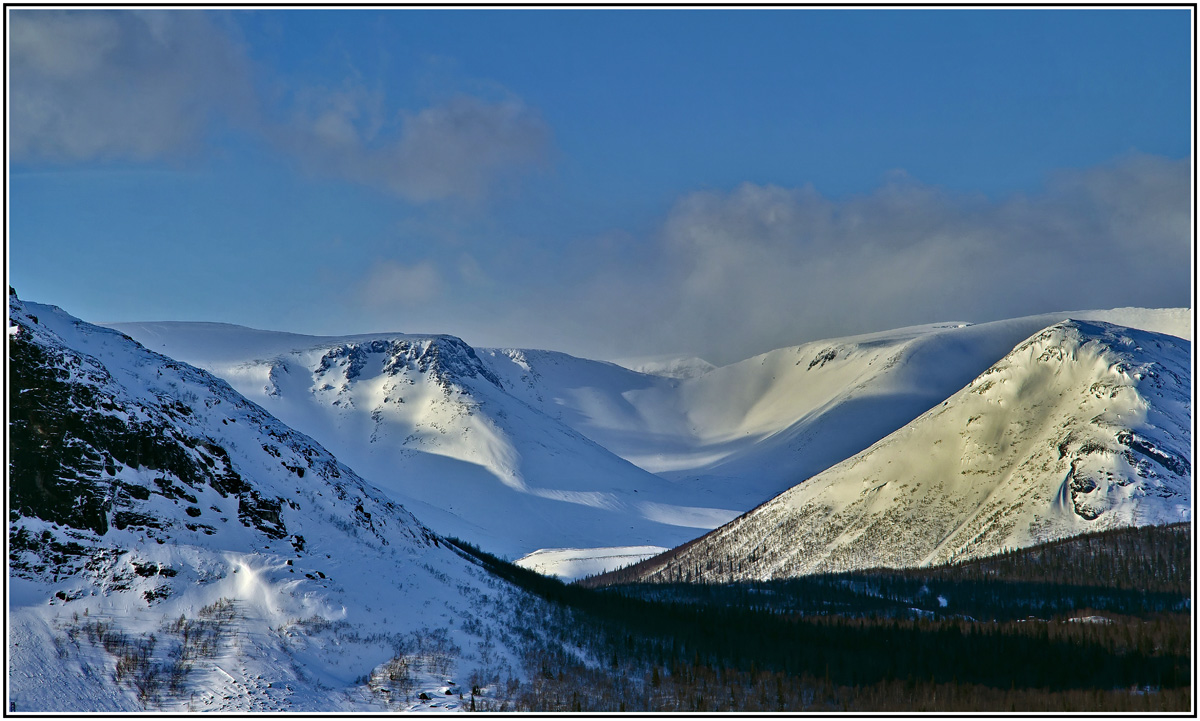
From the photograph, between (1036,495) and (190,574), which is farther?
(1036,495)

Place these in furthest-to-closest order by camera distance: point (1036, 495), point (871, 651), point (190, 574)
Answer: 1. point (1036, 495)
2. point (871, 651)
3. point (190, 574)

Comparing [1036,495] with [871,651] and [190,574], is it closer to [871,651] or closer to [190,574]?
[871,651]

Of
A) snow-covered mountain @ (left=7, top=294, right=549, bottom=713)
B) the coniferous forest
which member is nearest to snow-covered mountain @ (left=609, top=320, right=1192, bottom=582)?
the coniferous forest

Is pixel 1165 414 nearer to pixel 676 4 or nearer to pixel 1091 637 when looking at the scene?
pixel 1091 637

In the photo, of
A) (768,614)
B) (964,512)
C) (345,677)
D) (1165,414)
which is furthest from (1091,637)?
(1165,414)

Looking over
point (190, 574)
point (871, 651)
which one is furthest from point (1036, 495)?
point (190, 574)

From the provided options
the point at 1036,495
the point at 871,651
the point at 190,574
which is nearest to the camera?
the point at 190,574

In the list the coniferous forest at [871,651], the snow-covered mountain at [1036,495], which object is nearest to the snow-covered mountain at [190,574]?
the coniferous forest at [871,651]

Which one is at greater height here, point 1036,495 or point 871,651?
point 1036,495
